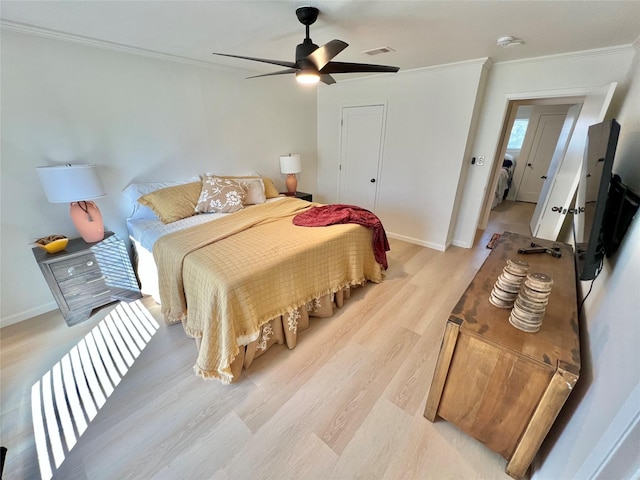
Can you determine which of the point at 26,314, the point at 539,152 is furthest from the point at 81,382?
the point at 539,152

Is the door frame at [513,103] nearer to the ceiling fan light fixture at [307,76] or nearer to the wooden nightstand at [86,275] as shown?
the ceiling fan light fixture at [307,76]

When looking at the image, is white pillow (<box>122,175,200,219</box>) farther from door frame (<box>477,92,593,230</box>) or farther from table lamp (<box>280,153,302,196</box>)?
door frame (<box>477,92,593,230</box>)

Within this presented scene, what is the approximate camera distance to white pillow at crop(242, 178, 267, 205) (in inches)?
118

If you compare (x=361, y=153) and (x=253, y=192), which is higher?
(x=361, y=153)

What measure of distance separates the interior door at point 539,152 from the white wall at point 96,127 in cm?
587

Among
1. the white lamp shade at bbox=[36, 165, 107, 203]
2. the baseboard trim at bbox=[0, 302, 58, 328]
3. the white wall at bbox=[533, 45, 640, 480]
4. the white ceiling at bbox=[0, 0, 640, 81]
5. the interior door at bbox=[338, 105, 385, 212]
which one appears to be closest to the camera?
the white wall at bbox=[533, 45, 640, 480]

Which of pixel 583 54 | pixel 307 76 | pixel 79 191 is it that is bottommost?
pixel 79 191

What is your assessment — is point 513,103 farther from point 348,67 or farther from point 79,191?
point 79,191

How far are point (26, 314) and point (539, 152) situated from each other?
28.0ft

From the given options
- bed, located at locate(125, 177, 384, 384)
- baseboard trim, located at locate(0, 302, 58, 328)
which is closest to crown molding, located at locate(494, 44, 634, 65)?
bed, located at locate(125, 177, 384, 384)

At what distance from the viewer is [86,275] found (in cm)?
213

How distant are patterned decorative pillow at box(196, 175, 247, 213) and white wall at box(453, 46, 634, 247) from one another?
9.36 ft

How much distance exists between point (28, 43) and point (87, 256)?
167 centimetres

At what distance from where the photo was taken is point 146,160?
2643 millimetres
